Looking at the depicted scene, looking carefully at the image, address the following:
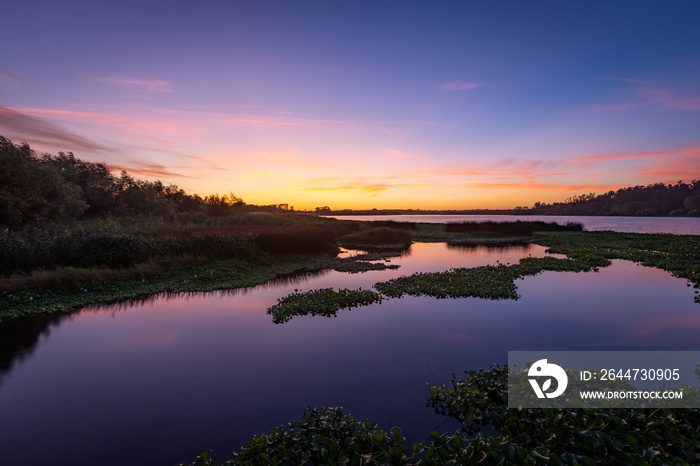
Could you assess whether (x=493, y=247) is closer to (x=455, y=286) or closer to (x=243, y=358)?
(x=455, y=286)

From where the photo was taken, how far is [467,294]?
1487 cm

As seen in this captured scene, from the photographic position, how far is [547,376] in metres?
6.41

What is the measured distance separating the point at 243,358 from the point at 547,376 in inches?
300

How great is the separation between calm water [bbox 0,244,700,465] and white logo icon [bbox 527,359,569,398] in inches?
61.0

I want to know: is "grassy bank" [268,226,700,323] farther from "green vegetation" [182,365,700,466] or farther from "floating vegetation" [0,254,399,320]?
"green vegetation" [182,365,700,466]

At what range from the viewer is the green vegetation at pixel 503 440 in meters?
3.85

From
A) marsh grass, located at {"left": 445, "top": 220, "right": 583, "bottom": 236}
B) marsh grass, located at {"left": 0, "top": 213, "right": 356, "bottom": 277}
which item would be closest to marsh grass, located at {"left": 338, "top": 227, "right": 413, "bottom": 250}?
marsh grass, located at {"left": 0, "top": 213, "right": 356, "bottom": 277}

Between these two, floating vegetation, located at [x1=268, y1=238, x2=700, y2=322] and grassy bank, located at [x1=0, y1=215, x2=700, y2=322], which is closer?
grassy bank, located at [x1=0, y1=215, x2=700, y2=322]

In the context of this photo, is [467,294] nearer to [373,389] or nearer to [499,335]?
[499,335]

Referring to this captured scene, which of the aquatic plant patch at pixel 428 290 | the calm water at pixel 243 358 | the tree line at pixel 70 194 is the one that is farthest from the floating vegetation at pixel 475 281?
the tree line at pixel 70 194

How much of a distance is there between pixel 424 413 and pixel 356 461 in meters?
2.15

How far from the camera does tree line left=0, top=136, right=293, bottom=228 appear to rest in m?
22.9

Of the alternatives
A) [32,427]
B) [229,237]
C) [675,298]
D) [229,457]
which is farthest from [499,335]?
[229,237]

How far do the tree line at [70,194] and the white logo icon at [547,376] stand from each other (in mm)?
33223
